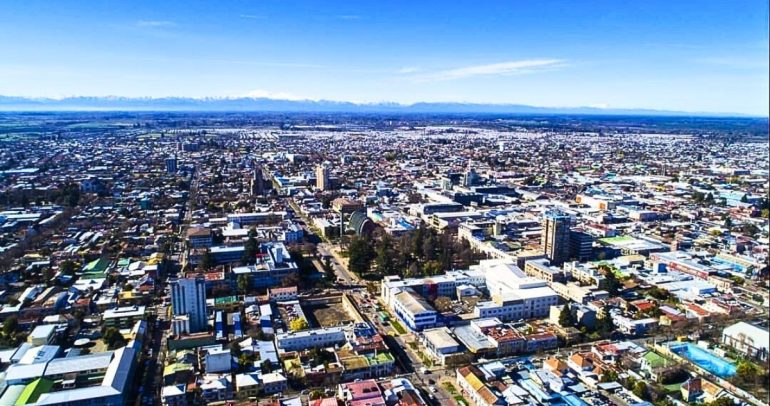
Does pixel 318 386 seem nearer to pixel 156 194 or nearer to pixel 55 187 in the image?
pixel 156 194

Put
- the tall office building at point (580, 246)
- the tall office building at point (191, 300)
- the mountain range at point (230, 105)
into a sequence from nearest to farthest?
Result: the tall office building at point (191, 300), the tall office building at point (580, 246), the mountain range at point (230, 105)

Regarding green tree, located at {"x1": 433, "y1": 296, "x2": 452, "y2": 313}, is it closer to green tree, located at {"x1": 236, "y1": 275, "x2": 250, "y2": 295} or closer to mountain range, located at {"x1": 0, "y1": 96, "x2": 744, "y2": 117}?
green tree, located at {"x1": 236, "y1": 275, "x2": 250, "y2": 295}

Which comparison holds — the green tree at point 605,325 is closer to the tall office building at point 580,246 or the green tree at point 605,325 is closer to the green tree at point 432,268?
the green tree at point 432,268

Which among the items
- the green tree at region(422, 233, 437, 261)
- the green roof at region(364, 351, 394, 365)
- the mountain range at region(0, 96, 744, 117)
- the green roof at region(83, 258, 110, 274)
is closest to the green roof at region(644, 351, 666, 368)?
the green roof at region(364, 351, 394, 365)

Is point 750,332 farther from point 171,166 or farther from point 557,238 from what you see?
point 171,166

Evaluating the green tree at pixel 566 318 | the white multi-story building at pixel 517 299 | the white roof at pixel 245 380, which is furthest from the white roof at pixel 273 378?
the green tree at pixel 566 318

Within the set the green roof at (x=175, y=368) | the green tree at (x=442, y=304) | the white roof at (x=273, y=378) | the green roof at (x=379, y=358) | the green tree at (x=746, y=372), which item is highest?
the green tree at (x=746, y=372)
